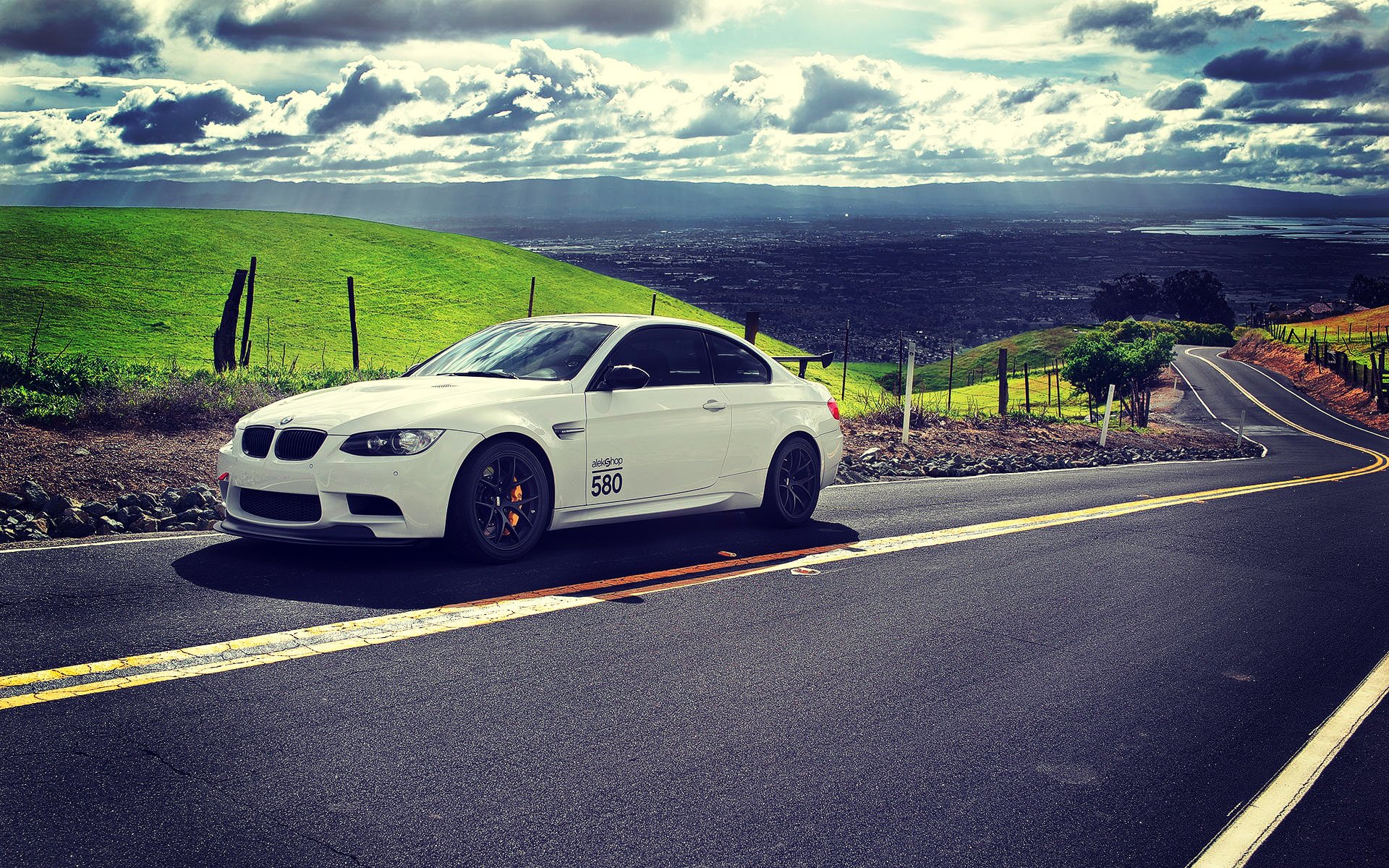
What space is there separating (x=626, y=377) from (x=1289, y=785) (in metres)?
4.76

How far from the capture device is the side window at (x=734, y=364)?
9086 mm

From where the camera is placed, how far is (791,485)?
955 cm

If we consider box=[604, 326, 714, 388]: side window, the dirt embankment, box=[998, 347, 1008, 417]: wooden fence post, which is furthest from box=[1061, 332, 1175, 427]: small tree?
box=[604, 326, 714, 388]: side window

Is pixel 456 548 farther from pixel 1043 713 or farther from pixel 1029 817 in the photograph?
pixel 1029 817

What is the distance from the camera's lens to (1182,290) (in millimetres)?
166000

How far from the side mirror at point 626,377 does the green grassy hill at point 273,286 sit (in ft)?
80.0

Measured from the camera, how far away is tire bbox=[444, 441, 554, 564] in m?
7.15

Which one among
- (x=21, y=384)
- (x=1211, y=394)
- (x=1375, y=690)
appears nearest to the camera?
(x=1375, y=690)

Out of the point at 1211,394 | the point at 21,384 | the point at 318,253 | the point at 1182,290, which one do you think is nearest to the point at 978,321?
the point at 1182,290

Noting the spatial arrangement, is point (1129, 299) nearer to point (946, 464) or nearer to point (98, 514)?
point (946, 464)

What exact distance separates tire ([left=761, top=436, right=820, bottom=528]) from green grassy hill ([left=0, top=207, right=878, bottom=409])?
23624 millimetres

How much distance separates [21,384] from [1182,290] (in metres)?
174

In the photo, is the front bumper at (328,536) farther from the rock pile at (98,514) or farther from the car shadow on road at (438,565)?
the rock pile at (98,514)

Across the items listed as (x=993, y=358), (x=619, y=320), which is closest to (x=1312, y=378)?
(x=993, y=358)
